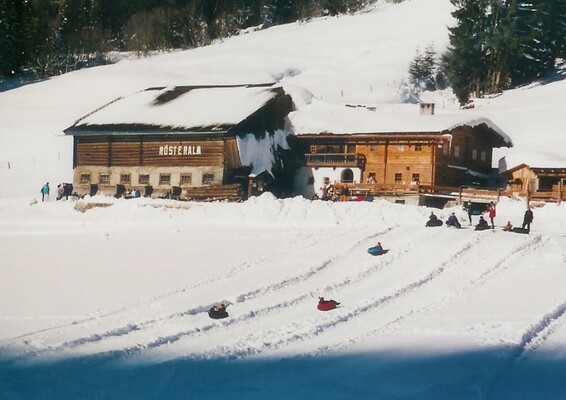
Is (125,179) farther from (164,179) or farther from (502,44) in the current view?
(502,44)

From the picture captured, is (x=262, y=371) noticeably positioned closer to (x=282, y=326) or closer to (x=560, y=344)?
(x=282, y=326)

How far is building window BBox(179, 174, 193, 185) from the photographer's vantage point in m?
44.0

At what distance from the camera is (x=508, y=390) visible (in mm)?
12938

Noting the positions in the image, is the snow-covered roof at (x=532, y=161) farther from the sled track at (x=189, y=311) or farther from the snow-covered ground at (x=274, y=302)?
the sled track at (x=189, y=311)

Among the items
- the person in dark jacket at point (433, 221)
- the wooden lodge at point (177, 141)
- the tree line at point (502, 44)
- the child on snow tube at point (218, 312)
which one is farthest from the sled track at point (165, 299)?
the tree line at point (502, 44)

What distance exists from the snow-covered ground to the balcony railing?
35.4 feet

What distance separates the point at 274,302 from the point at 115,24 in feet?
331

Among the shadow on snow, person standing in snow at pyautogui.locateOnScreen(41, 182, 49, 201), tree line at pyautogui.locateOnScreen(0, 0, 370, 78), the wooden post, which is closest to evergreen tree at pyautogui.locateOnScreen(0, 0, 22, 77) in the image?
tree line at pyautogui.locateOnScreen(0, 0, 370, 78)

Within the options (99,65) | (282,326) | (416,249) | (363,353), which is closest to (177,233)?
(416,249)

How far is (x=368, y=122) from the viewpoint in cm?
4672

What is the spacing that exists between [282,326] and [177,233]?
1341cm

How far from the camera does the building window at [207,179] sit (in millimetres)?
43241

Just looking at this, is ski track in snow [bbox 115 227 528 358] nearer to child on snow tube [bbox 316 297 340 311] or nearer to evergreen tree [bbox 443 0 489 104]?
child on snow tube [bbox 316 297 340 311]

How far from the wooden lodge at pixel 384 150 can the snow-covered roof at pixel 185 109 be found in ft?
11.4
